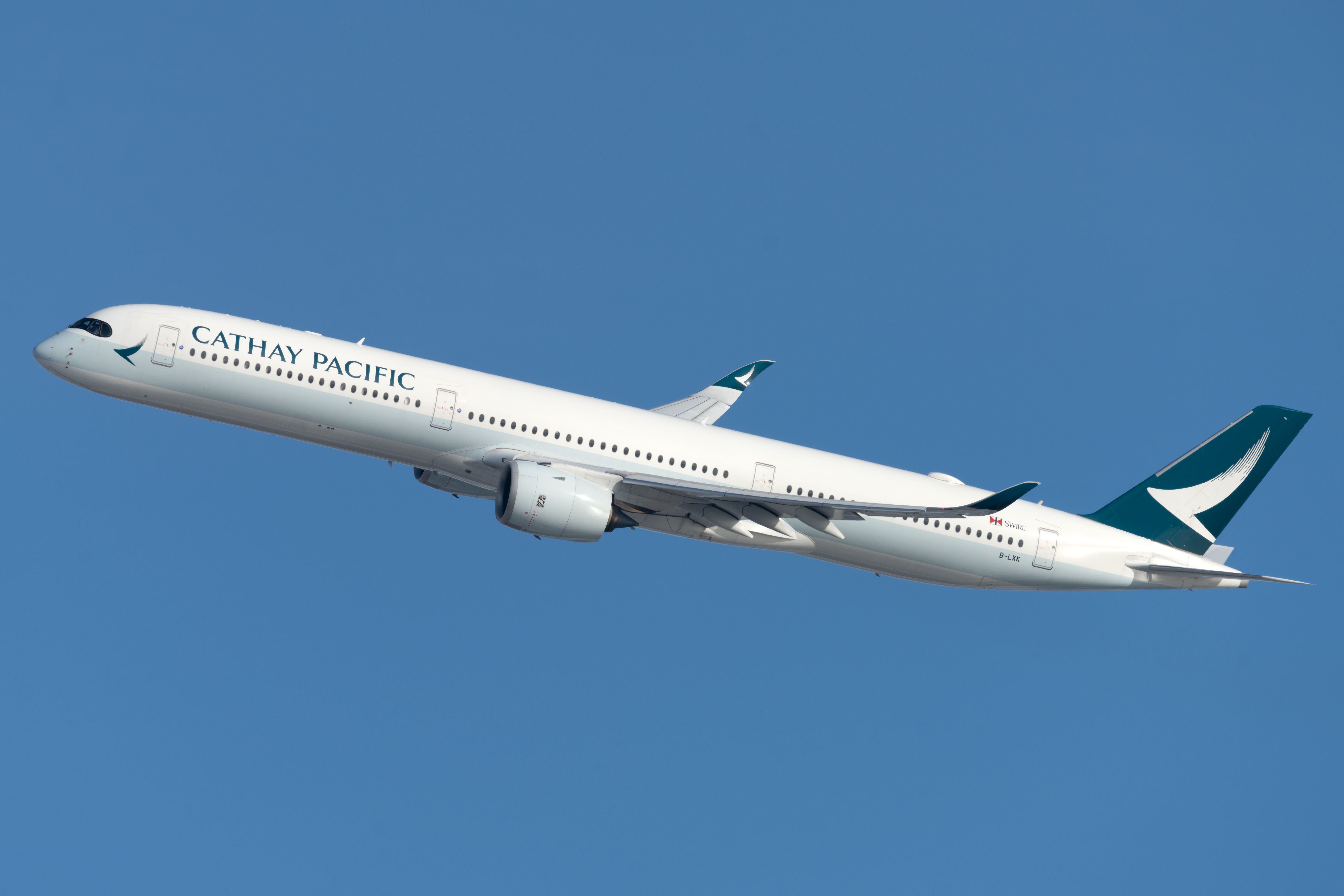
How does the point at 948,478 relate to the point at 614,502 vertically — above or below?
above

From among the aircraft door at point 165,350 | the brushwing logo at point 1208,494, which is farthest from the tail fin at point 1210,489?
the aircraft door at point 165,350

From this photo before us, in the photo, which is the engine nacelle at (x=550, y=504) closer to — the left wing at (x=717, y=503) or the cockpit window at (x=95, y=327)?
the left wing at (x=717, y=503)

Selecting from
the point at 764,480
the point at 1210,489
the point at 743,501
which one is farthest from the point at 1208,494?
Result: the point at 743,501

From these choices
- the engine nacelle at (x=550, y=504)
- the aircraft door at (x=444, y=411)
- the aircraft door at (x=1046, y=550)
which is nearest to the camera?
the engine nacelle at (x=550, y=504)

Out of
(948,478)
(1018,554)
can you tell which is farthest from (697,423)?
(1018,554)

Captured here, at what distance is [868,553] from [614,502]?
1074 cm

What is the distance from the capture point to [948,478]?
5069cm

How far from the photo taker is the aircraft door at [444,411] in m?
43.8

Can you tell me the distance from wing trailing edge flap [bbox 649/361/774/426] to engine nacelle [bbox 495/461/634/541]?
45.0ft

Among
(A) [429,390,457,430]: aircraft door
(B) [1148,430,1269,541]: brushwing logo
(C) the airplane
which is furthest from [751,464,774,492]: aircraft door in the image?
(B) [1148,430,1269,541]: brushwing logo

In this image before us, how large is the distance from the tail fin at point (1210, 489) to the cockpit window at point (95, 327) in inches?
1570

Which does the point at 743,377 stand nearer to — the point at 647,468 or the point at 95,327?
the point at 647,468

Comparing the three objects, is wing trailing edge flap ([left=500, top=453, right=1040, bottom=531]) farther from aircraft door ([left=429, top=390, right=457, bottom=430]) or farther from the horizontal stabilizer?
the horizontal stabilizer

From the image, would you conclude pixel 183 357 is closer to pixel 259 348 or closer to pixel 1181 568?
pixel 259 348
